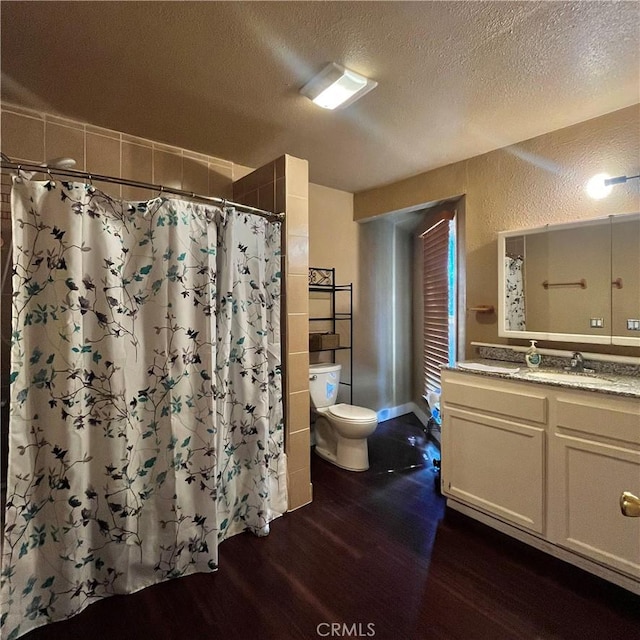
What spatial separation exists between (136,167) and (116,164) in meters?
0.11

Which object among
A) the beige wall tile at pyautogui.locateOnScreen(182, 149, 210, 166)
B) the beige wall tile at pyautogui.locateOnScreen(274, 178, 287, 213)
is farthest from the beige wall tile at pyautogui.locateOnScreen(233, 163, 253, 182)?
the beige wall tile at pyautogui.locateOnScreen(274, 178, 287, 213)

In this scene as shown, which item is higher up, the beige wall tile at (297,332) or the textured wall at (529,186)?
the textured wall at (529,186)

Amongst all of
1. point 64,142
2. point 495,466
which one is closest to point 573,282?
point 495,466

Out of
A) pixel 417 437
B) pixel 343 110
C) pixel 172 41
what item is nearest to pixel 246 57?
pixel 172 41

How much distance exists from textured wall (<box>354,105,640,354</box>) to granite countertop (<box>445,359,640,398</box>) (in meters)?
0.25

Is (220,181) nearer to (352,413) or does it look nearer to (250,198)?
(250,198)

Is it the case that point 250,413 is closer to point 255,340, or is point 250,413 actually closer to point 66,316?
point 255,340

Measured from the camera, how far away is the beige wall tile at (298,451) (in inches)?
82.8

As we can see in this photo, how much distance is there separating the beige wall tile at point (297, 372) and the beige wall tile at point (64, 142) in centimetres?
163

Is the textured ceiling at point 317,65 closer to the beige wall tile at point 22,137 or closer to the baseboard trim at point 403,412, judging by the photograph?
the beige wall tile at point 22,137

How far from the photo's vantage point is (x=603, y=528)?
4.92ft

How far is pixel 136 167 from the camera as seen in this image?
218cm

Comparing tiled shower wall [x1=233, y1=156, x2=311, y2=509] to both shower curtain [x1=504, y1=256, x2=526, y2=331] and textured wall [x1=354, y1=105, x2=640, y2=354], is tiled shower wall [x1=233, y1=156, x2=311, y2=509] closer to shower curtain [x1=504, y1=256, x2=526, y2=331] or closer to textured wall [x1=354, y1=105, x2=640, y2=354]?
textured wall [x1=354, y1=105, x2=640, y2=354]

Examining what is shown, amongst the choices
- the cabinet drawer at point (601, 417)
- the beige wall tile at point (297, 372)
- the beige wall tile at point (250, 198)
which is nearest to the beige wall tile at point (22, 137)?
the beige wall tile at point (250, 198)
